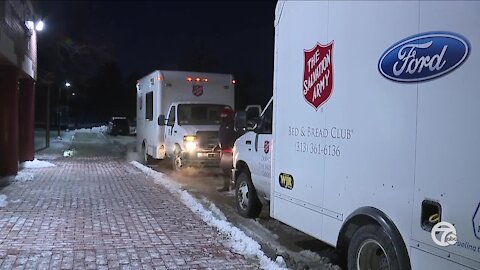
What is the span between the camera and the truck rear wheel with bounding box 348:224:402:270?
13.6ft

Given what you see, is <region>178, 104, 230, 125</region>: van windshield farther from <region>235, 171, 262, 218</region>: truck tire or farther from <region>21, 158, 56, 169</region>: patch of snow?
<region>235, 171, 262, 218</region>: truck tire

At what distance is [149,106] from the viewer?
60.5 feet

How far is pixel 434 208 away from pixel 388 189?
54 cm

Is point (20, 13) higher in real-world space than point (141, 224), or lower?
higher

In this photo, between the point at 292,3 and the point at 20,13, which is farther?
the point at 20,13

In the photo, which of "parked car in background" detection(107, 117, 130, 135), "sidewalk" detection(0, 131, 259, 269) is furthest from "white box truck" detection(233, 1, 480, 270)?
"parked car in background" detection(107, 117, 130, 135)

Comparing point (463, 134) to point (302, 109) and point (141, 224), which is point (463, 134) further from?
point (141, 224)

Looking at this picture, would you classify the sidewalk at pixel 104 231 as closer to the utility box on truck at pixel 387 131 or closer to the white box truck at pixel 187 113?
the utility box on truck at pixel 387 131

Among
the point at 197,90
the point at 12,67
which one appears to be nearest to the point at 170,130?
the point at 197,90

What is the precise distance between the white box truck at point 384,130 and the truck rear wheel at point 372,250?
10 millimetres

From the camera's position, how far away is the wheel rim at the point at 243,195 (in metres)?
8.70

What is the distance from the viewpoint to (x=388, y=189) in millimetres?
4211

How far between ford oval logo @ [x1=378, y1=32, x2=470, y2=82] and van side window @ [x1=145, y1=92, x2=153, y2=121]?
47.0ft

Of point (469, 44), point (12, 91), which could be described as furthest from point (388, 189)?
point (12, 91)
